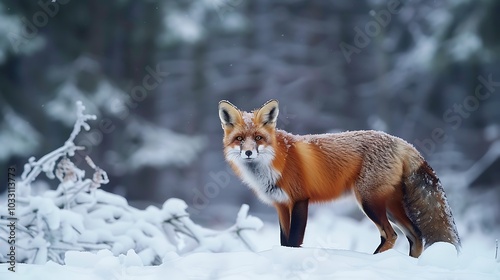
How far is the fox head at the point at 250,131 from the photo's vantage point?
3.15 m

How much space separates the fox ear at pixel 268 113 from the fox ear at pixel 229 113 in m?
0.12

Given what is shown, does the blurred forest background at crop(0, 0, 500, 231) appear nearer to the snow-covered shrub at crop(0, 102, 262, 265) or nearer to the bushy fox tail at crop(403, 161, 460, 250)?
the snow-covered shrub at crop(0, 102, 262, 265)

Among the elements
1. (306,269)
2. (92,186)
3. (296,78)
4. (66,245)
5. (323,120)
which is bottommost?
(306,269)

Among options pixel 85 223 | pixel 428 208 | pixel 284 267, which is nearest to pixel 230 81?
pixel 85 223

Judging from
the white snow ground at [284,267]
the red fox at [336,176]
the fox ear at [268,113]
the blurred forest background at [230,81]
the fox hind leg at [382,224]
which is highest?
the blurred forest background at [230,81]

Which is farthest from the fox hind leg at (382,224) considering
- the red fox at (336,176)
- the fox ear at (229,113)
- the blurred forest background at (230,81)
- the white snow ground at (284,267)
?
the blurred forest background at (230,81)

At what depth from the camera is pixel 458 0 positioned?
798 centimetres

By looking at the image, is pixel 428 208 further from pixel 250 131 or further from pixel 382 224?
pixel 250 131

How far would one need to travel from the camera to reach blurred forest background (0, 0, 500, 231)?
789cm

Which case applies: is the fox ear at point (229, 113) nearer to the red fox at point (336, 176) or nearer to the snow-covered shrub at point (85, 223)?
the red fox at point (336, 176)

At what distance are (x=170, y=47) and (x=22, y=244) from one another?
14.8 feet

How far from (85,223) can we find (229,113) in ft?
6.51

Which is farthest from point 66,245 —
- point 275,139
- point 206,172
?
point 206,172

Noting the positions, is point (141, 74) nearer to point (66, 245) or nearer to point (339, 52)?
point (339, 52)
